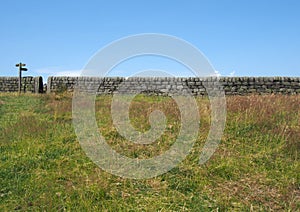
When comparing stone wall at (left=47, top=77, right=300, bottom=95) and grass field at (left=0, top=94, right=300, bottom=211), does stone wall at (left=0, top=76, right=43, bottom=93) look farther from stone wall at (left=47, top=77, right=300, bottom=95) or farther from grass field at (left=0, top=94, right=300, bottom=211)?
grass field at (left=0, top=94, right=300, bottom=211)

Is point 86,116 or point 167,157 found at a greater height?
point 86,116

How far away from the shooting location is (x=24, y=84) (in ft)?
67.6

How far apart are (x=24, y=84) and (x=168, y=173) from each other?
18.1 metres

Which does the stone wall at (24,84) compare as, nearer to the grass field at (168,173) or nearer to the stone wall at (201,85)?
the stone wall at (201,85)

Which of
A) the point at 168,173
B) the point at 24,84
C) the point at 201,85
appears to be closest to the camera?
the point at 168,173

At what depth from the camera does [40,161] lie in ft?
18.1

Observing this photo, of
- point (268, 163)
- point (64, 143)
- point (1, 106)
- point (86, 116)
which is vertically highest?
point (1, 106)

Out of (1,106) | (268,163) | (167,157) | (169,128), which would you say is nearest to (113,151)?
(167,157)

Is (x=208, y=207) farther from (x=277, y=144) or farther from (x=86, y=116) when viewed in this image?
(x=86, y=116)

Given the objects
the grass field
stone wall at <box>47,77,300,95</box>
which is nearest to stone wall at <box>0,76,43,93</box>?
stone wall at <box>47,77,300,95</box>

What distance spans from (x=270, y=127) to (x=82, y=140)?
3980 millimetres

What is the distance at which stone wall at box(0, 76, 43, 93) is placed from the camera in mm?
20147

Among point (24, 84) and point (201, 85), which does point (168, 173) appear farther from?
point (24, 84)

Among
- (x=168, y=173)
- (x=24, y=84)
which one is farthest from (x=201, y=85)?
(x=168, y=173)
